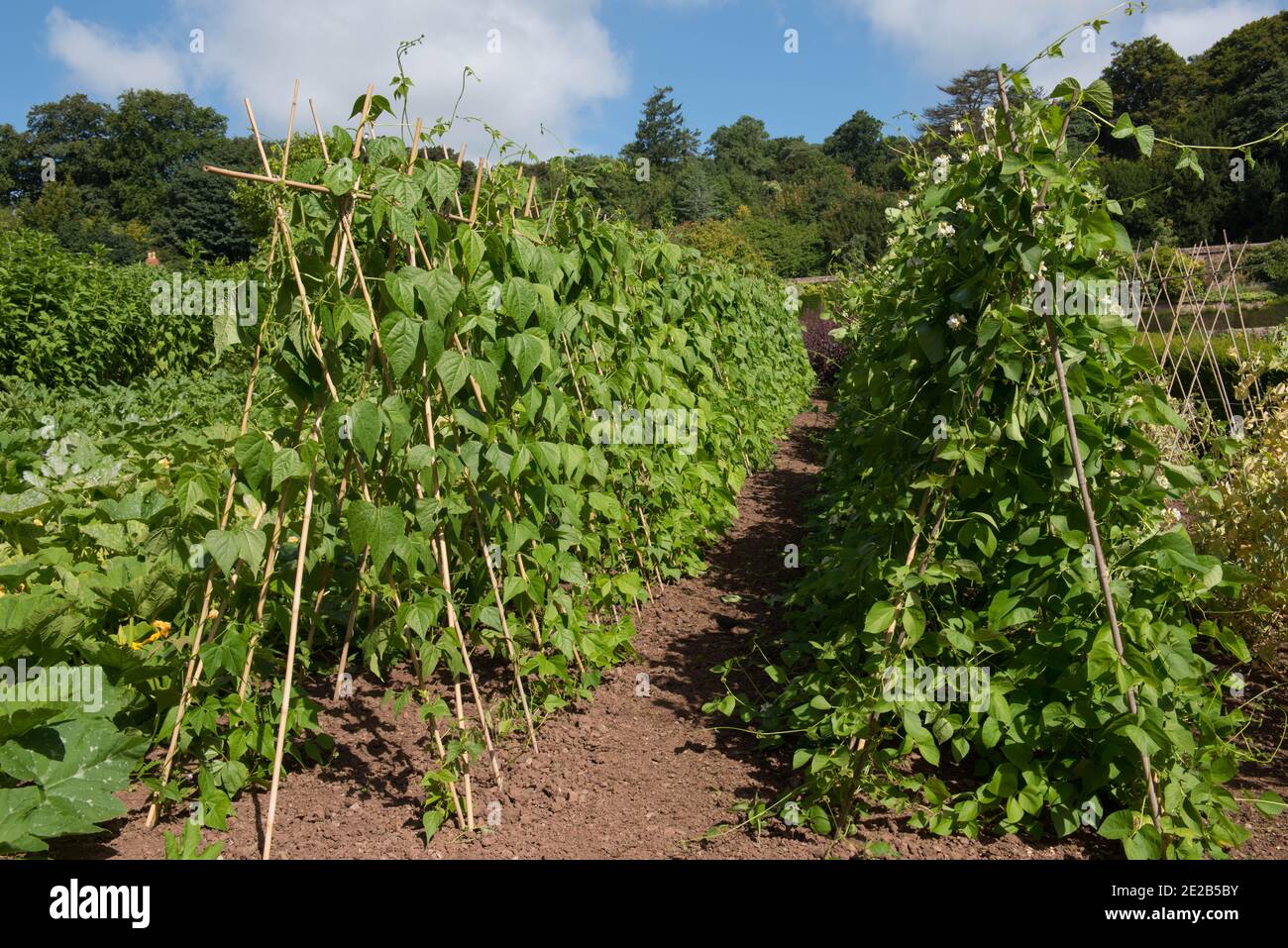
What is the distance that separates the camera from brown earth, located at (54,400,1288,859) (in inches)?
98.7

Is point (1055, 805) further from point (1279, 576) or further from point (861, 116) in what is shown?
point (861, 116)

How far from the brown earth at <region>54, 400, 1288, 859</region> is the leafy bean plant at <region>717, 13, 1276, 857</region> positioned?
0.18 metres

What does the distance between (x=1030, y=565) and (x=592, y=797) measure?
Answer: 1.60m

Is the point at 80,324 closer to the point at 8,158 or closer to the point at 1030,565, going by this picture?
the point at 1030,565

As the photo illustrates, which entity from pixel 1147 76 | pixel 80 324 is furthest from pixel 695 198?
pixel 80 324

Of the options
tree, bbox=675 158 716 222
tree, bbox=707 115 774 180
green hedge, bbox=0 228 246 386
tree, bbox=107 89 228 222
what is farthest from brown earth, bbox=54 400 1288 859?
tree, bbox=707 115 774 180

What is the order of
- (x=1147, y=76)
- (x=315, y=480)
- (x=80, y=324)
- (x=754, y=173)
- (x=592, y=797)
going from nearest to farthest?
(x=315, y=480) → (x=592, y=797) → (x=80, y=324) → (x=1147, y=76) → (x=754, y=173)

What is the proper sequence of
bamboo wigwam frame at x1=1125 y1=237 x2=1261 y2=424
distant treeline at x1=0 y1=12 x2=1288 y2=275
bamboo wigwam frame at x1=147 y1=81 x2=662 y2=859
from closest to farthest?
1. bamboo wigwam frame at x1=147 y1=81 x2=662 y2=859
2. bamboo wigwam frame at x1=1125 y1=237 x2=1261 y2=424
3. distant treeline at x1=0 y1=12 x2=1288 y2=275

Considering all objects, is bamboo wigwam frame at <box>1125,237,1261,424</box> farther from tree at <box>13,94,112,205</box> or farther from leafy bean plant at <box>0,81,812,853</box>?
tree at <box>13,94,112,205</box>

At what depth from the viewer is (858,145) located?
7706cm

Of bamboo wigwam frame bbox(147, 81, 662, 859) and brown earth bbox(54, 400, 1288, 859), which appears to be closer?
bamboo wigwam frame bbox(147, 81, 662, 859)

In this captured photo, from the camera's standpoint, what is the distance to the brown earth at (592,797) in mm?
2506

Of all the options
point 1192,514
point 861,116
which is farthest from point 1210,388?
point 861,116

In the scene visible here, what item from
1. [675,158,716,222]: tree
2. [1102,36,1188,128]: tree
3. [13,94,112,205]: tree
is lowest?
[675,158,716,222]: tree
